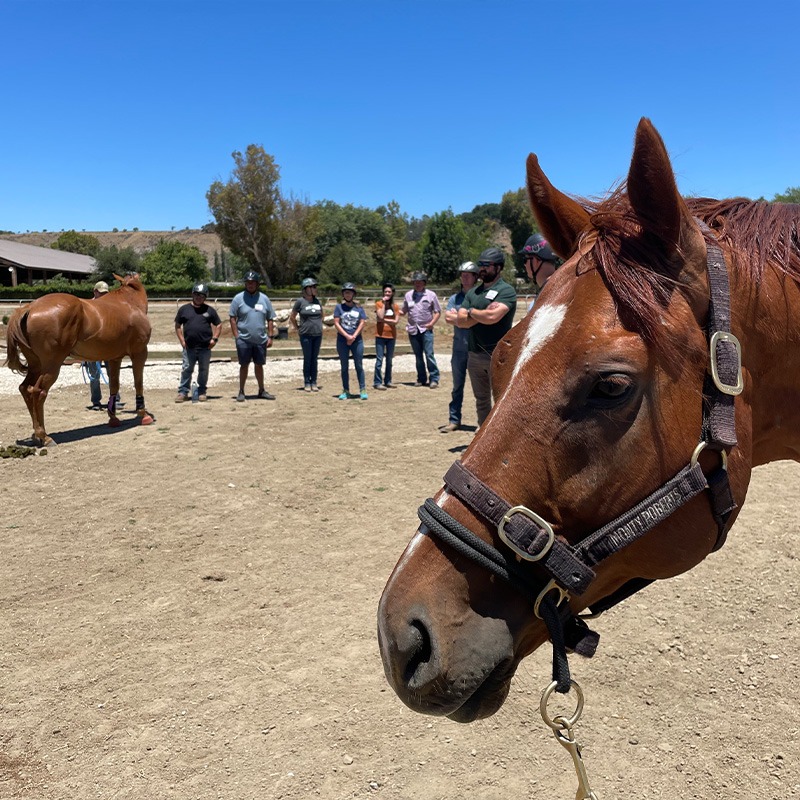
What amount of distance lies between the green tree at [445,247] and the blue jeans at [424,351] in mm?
54103

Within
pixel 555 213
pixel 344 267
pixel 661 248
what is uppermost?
pixel 344 267

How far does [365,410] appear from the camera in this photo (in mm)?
10359

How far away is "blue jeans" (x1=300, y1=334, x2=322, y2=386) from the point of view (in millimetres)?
12055

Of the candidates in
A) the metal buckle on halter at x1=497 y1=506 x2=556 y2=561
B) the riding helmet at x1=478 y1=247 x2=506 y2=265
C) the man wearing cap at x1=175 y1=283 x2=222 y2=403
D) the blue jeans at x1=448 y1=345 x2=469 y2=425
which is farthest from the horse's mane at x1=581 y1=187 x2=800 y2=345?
the man wearing cap at x1=175 y1=283 x2=222 y2=403

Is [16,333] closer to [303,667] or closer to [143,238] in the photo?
[303,667]

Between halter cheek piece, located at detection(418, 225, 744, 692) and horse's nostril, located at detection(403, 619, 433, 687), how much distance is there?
199 millimetres

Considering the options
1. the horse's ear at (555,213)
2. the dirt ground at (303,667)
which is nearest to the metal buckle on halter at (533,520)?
the horse's ear at (555,213)

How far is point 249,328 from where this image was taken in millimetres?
10945

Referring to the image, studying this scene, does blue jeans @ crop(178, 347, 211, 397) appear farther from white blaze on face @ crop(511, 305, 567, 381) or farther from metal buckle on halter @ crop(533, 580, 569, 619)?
metal buckle on halter @ crop(533, 580, 569, 619)

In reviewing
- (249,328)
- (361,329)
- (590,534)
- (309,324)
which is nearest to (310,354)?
(309,324)

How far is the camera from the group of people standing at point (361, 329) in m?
6.91

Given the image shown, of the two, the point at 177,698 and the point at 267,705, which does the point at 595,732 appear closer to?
the point at 267,705

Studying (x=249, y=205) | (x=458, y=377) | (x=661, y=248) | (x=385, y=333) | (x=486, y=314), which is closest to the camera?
(x=661, y=248)

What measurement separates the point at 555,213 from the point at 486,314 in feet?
15.6
